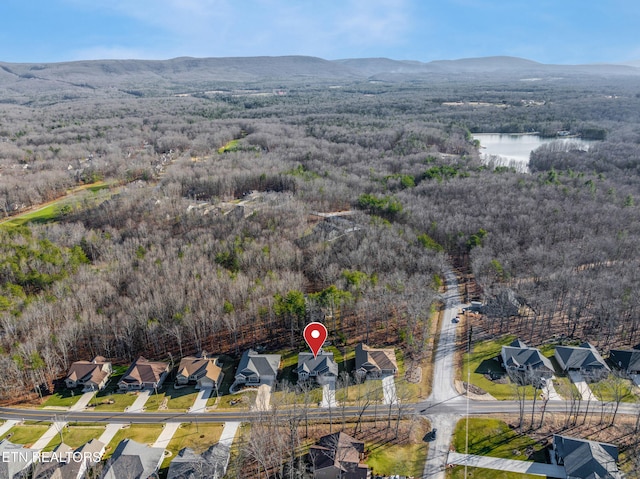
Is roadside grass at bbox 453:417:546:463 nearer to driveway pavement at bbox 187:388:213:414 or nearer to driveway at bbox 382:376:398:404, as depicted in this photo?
driveway at bbox 382:376:398:404

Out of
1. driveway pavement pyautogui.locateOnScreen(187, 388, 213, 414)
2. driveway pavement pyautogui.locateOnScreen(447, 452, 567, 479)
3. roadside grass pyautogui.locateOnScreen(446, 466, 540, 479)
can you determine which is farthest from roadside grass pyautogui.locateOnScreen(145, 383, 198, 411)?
driveway pavement pyautogui.locateOnScreen(447, 452, 567, 479)

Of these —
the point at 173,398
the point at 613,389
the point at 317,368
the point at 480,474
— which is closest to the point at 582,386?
the point at 613,389

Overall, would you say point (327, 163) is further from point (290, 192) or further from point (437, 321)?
point (437, 321)

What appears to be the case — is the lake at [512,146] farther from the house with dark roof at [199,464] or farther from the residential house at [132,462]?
the residential house at [132,462]

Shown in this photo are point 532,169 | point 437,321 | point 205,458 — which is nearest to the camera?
point 205,458

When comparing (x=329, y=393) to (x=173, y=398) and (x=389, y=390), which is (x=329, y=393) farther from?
(x=173, y=398)

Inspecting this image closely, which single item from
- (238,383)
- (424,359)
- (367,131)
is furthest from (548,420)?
(367,131)
